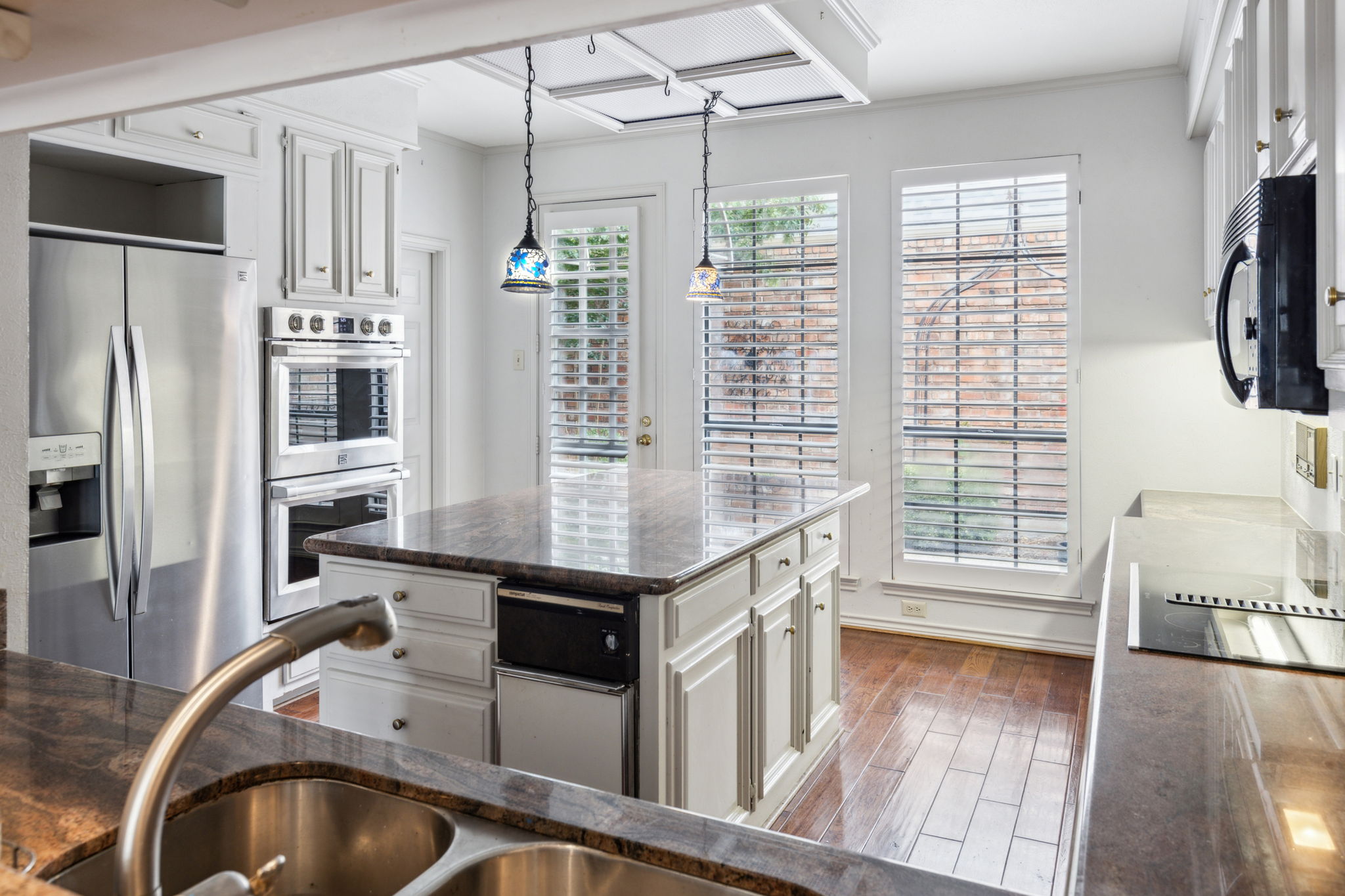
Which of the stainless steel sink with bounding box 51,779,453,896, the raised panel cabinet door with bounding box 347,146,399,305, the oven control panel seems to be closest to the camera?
the stainless steel sink with bounding box 51,779,453,896

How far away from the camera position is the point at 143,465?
2945mm

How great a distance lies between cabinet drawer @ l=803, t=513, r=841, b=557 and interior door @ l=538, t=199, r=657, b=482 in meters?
2.23

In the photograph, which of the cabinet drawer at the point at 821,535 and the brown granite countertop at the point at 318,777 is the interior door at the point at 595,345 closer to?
the cabinet drawer at the point at 821,535

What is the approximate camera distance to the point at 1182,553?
237 cm

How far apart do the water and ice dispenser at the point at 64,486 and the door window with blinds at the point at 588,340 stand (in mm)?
2964

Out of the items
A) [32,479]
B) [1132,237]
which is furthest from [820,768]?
[1132,237]

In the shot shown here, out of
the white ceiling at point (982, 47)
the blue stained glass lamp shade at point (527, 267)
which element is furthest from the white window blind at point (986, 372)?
the blue stained glass lamp shade at point (527, 267)

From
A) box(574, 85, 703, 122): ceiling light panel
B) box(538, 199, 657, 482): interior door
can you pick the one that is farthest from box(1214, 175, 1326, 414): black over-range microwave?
box(538, 199, 657, 482): interior door

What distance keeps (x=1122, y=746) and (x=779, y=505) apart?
1.86m

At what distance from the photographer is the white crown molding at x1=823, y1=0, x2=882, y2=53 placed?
10.5 feet

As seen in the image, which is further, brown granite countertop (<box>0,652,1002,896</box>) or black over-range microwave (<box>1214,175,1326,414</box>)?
black over-range microwave (<box>1214,175,1326,414</box>)

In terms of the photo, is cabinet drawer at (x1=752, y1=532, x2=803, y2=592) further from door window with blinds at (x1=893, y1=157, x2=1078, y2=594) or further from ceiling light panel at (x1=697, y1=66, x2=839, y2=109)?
door window with blinds at (x1=893, y1=157, x2=1078, y2=594)

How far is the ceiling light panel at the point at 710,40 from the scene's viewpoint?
2.61 metres

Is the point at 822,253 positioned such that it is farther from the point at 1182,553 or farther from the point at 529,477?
the point at 1182,553
